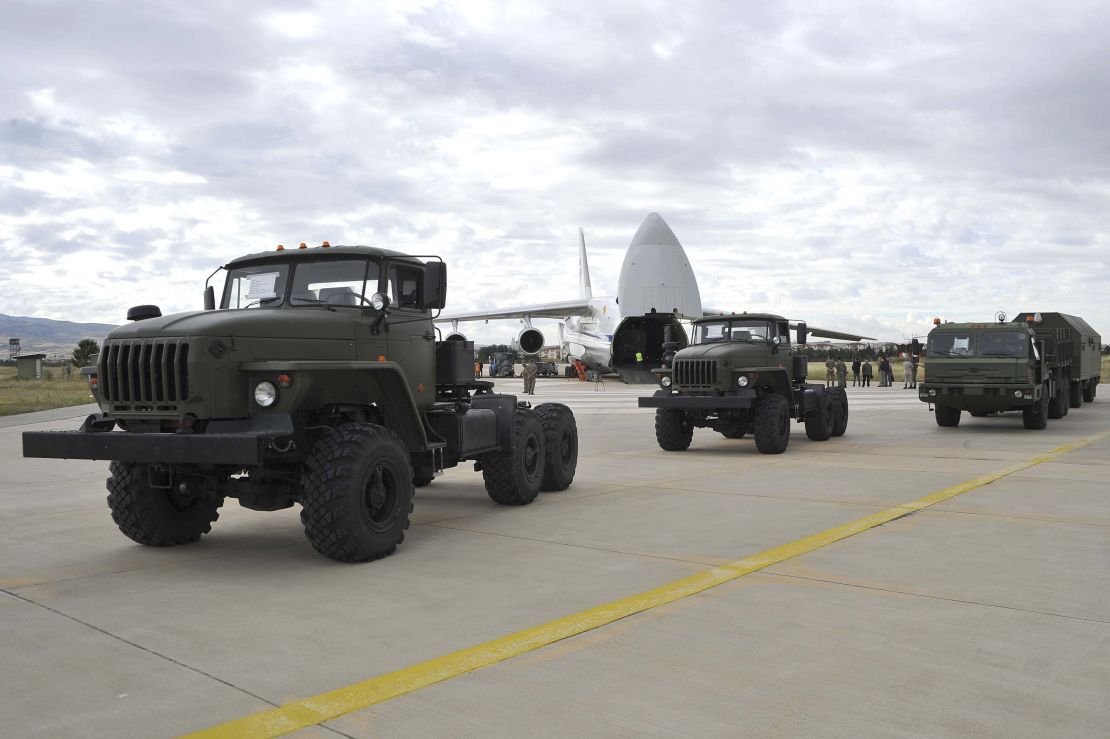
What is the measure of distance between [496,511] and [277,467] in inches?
98.9

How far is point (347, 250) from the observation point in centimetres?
726

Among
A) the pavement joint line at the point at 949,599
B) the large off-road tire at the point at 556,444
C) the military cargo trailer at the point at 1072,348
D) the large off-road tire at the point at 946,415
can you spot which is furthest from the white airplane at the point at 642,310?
the pavement joint line at the point at 949,599

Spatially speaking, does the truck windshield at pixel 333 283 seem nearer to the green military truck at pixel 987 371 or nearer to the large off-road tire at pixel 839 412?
the large off-road tire at pixel 839 412

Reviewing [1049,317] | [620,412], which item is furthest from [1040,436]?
[620,412]

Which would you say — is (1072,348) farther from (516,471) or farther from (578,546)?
(578,546)

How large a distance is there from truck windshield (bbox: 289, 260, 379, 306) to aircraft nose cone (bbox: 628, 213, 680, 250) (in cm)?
3618

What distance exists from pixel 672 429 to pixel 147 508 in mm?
9234

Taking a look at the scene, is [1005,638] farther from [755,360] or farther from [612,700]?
[755,360]

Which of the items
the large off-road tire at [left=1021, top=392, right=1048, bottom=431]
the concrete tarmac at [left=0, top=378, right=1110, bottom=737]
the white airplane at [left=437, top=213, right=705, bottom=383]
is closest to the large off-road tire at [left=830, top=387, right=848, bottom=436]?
the large off-road tire at [left=1021, top=392, right=1048, bottom=431]

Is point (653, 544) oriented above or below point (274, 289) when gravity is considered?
below

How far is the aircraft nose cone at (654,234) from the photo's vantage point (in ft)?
140

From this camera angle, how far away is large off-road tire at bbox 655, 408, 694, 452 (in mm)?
14781

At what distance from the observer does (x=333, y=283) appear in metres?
7.21

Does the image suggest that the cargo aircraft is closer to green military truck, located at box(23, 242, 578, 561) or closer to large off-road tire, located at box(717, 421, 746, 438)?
large off-road tire, located at box(717, 421, 746, 438)
